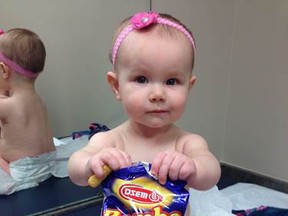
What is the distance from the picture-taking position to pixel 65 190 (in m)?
0.92

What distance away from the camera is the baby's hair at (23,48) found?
34.2 inches

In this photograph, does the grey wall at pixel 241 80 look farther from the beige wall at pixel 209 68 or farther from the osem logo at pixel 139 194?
the osem logo at pixel 139 194

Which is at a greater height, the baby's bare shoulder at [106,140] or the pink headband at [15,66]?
the pink headband at [15,66]

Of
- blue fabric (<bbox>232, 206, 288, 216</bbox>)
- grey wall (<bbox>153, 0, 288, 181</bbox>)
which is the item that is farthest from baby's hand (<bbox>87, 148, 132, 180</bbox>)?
grey wall (<bbox>153, 0, 288, 181</bbox>)

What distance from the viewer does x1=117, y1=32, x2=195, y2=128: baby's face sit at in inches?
21.1

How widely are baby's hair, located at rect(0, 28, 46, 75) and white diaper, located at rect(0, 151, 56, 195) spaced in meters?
0.23

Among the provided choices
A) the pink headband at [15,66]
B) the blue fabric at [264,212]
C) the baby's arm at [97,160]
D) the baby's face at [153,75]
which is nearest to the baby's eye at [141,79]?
the baby's face at [153,75]

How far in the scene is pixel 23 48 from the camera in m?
0.87

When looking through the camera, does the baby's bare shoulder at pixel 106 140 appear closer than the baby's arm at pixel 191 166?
No

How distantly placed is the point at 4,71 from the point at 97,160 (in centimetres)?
Answer: 51

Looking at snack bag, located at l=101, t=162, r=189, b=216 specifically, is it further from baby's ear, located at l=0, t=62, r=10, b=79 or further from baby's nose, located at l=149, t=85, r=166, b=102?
baby's ear, located at l=0, t=62, r=10, b=79

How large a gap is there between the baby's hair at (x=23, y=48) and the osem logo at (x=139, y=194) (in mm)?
530

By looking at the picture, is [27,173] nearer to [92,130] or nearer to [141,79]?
[92,130]

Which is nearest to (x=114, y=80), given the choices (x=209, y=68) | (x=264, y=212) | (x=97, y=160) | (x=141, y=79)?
(x=141, y=79)
